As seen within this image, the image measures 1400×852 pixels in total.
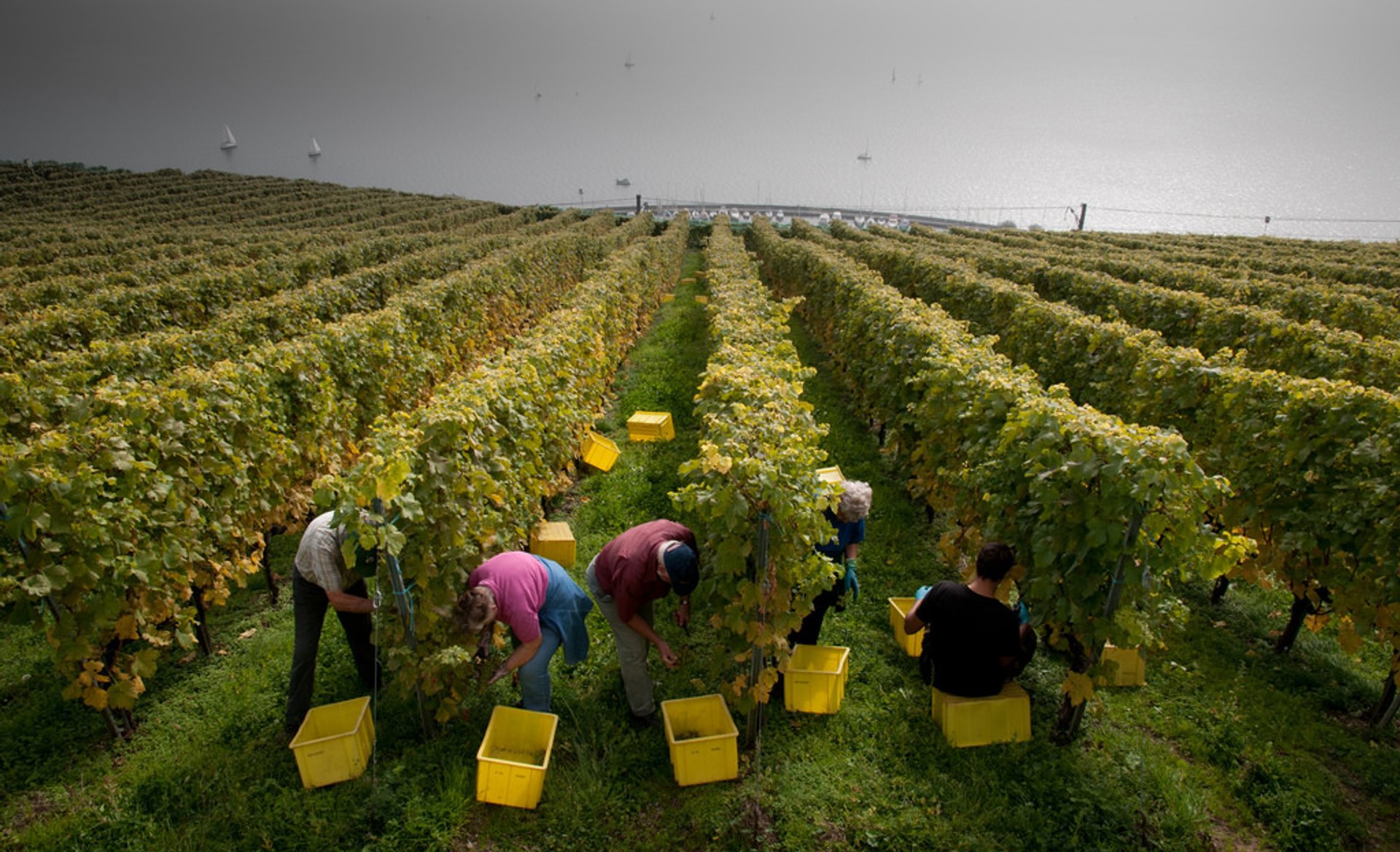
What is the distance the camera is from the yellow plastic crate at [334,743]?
159 inches

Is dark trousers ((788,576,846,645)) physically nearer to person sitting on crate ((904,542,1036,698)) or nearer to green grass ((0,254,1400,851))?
green grass ((0,254,1400,851))

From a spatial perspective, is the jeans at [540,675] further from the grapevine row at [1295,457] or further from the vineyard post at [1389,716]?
the vineyard post at [1389,716]

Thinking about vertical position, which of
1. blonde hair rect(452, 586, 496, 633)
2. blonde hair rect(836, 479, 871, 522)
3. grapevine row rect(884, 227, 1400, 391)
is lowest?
blonde hair rect(452, 586, 496, 633)

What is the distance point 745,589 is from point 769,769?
124 centimetres

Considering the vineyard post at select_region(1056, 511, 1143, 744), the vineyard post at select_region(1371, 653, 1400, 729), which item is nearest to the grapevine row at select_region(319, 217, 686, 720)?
the vineyard post at select_region(1056, 511, 1143, 744)

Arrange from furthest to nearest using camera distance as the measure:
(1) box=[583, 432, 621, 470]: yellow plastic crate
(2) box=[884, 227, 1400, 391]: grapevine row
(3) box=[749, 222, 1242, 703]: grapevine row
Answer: (1) box=[583, 432, 621, 470]: yellow plastic crate → (2) box=[884, 227, 1400, 391]: grapevine row → (3) box=[749, 222, 1242, 703]: grapevine row

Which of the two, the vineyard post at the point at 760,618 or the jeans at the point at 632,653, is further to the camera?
the jeans at the point at 632,653

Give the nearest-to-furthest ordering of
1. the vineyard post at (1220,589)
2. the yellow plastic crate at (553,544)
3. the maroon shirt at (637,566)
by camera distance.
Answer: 1. the maroon shirt at (637,566)
2. the vineyard post at (1220,589)
3. the yellow plastic crate at (553,544)

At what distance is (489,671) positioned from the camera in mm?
4559

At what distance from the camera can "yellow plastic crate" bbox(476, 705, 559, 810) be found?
12.8 feet

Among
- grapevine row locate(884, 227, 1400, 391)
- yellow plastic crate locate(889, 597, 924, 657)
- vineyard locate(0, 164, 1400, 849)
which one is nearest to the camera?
vineyard locate(0, 164, 1400, 849)

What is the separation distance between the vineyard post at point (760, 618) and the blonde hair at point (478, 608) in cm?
158

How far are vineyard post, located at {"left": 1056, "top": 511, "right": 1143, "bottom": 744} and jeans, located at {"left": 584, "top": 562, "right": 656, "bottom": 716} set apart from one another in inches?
107

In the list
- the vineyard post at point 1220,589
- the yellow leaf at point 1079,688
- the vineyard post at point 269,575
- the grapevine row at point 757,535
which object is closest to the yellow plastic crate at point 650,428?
the vineyard post at point 269,575
